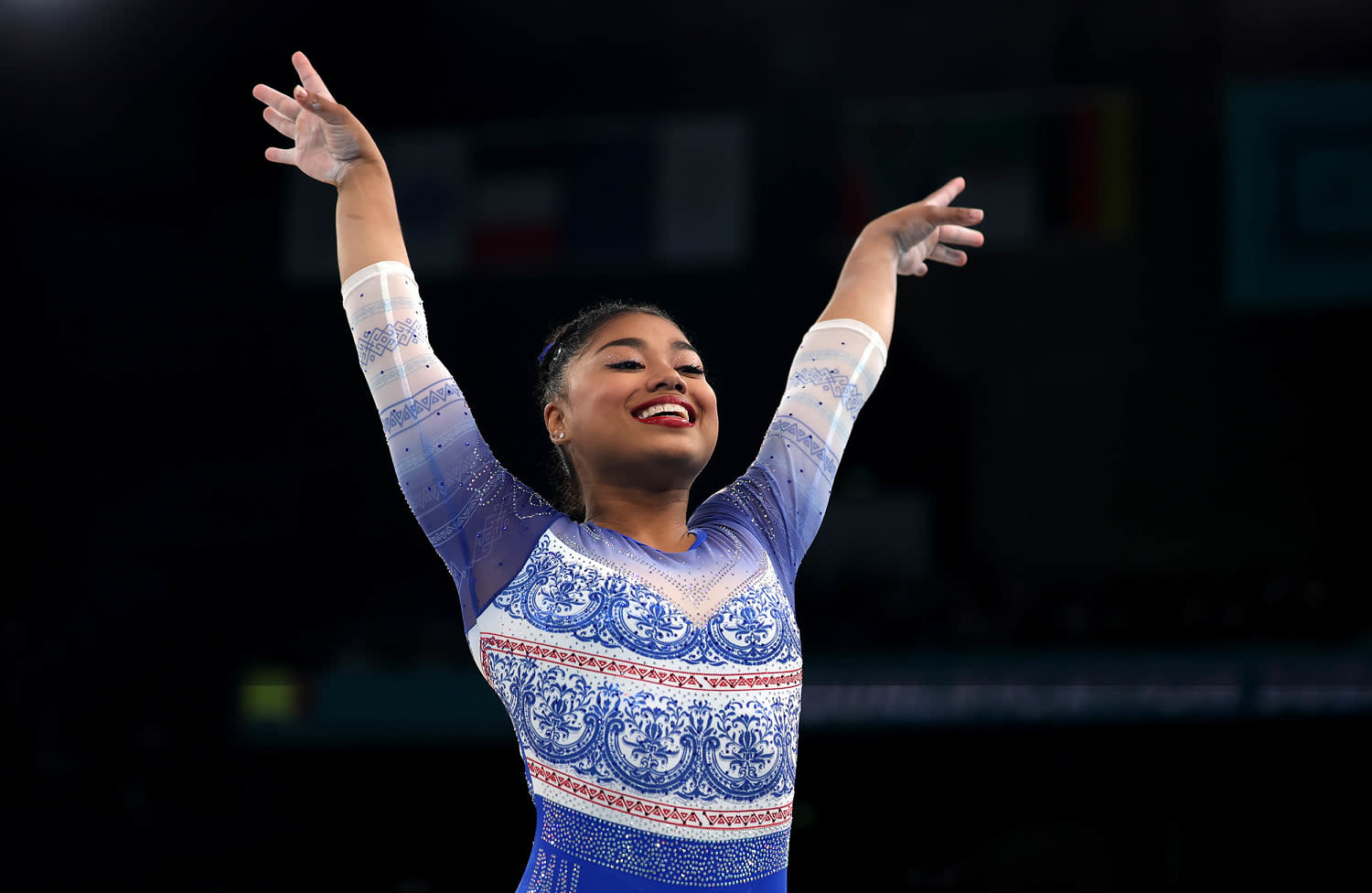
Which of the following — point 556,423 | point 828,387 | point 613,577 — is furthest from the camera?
point 828,387

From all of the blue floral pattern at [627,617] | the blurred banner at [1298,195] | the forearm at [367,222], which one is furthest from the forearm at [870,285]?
the blurred banner at [1298,195]

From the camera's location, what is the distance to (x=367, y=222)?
6.50ft

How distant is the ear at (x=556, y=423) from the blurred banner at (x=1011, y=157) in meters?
6.51

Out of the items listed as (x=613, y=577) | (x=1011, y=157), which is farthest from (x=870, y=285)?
(x=1011, y=157)

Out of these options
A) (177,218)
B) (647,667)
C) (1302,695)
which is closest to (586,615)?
(647,667)

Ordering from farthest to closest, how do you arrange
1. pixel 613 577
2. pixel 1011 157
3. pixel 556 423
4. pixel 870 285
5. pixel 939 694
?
pixel 1011 157, pixel 939 694, pixel 870 285, pixel 556 423, pixel 613 577

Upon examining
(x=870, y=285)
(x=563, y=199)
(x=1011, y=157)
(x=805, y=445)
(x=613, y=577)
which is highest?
(x=1011, y=157)

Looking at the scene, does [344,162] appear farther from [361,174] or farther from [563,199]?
[563,199]

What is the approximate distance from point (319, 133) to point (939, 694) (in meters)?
5.72

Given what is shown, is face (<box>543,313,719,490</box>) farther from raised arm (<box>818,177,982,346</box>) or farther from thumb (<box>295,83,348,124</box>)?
thumb (<box>295,83,348,124</box>)

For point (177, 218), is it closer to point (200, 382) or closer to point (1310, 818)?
point (200, 382)

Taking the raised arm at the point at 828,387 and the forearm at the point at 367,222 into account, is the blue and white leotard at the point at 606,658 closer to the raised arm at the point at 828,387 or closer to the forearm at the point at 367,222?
the forearm at the point at 367,222

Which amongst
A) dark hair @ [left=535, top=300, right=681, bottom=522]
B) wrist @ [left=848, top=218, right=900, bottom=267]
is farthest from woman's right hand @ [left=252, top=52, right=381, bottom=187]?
wrist @ [left=848, top=218, right=900, bottom=267]

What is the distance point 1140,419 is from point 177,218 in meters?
7.01
